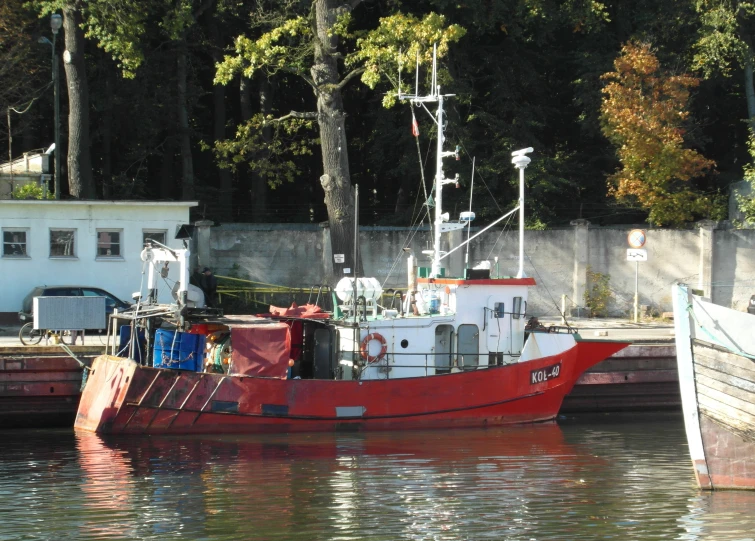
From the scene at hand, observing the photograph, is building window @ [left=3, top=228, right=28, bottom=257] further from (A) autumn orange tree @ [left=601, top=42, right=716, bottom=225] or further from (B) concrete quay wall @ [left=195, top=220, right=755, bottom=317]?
(A) autumn orange tree @ [left=601, top=42, right=716, bottom=225]

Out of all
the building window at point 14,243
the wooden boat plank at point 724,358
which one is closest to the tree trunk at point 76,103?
the building window at point 14,243

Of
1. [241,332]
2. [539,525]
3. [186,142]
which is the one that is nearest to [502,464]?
[539,525]

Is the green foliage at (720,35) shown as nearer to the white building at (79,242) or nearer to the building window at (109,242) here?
the white building at (79,242)

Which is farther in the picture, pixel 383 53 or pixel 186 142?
pixel 186 142

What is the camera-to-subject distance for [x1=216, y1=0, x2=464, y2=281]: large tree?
26141 mm

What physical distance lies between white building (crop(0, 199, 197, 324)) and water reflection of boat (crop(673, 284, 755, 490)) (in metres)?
14.8

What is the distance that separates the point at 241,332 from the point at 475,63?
1837cm

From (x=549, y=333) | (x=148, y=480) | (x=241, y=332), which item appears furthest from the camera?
(x=549, y=333)

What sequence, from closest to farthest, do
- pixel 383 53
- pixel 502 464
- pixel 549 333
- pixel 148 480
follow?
pixel 148 480
pixel 502 464
pixel 549 333
pixel 383 53

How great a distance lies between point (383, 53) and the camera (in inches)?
1022

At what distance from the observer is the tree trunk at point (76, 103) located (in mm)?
28984

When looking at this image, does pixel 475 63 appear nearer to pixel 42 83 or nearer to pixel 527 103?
pixel 527 103

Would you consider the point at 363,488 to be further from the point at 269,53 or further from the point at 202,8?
the point at 202,8

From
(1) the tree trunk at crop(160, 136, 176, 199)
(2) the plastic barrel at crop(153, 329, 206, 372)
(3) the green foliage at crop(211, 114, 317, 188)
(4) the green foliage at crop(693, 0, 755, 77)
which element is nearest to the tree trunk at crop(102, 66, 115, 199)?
(1) the tree trunk at crop(160, 136, 176, 199)
